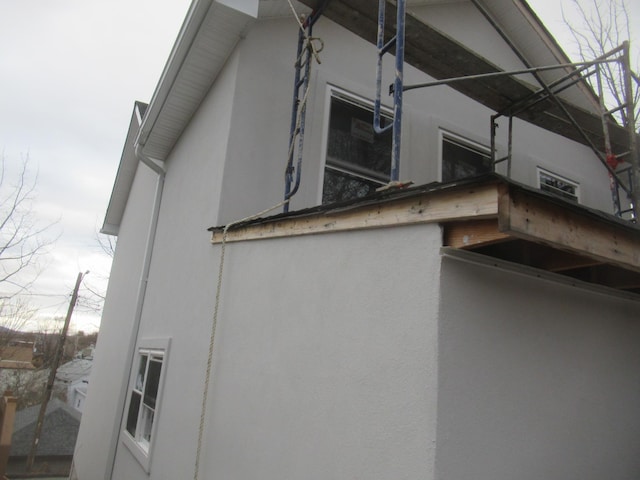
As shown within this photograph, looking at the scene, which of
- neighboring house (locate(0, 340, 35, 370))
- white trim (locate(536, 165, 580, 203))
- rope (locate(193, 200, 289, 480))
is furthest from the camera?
neighboring house (locate(0, 340, 35, 370))

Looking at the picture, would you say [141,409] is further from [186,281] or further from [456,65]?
[456,65]

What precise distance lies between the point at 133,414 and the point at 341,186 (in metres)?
3.85

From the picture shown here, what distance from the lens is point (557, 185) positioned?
281 inches

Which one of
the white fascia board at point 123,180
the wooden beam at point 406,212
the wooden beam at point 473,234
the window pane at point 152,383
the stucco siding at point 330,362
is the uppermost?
the white fascia board at point 123,180

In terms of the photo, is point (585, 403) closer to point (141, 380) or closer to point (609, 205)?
point (141, 380)

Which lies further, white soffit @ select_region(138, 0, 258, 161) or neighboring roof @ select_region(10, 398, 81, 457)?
neighboring roof @ select_region(10, 398, 81, 457)

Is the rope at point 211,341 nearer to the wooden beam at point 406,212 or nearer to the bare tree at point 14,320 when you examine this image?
the wooden beam at point 406,212

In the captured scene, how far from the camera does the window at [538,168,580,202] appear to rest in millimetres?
6846

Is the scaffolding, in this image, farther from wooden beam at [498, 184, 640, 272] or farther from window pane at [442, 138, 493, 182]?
wooden beam at [498, 184, 640, 272]

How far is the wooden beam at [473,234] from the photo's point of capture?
1622 millimetres

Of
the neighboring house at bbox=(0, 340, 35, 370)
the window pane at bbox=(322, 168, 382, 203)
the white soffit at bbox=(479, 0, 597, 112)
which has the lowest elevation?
the neighboring house at bbox=(0, 340, 35, 370)

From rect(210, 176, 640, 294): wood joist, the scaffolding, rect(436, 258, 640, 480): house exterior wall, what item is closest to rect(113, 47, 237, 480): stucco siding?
the scaffolding

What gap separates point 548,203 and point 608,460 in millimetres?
1497

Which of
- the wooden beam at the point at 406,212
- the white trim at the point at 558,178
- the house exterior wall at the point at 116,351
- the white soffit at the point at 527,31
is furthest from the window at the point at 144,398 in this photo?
the white soffit at the point at 527,31
